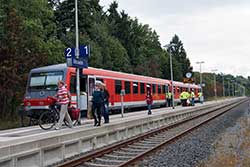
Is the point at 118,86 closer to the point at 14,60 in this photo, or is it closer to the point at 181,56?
the point at 14,60

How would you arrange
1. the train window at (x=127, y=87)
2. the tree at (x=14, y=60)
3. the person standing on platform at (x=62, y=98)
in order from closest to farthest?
the person standing on platform at (x=62, y=98) < the tree at (x=14, y=60) < the train window at (x=127, y=87)

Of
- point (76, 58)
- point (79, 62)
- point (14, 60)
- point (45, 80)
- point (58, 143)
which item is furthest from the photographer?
point (14, 60)

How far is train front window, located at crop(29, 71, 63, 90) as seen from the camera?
22.2m

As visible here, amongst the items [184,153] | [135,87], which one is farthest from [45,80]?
[135,87]

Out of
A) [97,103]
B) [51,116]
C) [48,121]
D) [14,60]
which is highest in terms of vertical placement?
[14,60]

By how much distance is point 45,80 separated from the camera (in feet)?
74.4

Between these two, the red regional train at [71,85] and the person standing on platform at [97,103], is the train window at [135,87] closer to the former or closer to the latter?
the red regional train at [71,85]

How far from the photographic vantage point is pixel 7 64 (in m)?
26.4

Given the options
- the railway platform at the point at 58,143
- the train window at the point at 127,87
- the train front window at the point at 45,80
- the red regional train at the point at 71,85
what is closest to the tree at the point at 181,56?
the train window at the point at 127,87

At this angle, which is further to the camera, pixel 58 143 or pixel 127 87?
pixel 127 87

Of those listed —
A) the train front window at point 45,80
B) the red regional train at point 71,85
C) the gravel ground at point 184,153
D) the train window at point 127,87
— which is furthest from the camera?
the train window at point 127,87

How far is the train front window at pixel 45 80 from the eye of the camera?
73.0ft

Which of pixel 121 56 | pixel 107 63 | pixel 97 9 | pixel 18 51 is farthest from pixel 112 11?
pixel 18 51

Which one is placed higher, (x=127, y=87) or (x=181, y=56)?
(x=181, y=56)
